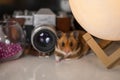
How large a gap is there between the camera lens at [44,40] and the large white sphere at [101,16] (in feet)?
1.64

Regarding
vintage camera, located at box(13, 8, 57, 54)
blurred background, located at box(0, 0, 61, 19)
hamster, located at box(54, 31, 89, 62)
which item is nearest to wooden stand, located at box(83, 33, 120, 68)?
hamster, located at box(54, 31, 89, 62)

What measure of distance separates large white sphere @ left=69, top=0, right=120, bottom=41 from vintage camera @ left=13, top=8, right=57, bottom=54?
50 centimetres

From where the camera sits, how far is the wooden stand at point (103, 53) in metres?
0.93

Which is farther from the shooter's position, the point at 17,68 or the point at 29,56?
the point at 29,56

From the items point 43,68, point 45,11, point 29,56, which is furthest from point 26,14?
point 43,68

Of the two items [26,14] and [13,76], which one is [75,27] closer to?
[26,14]

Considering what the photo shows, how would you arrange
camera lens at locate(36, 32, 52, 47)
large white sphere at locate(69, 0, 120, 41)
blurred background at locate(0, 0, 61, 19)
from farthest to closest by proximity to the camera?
blurred background at locate(0, 0, 61, 19), camera lens at locate(36, 32, 52, 47), large white sphere at locate(69, 0, 120, 41)

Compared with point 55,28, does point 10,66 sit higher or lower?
lower

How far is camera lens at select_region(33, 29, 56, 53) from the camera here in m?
1.03

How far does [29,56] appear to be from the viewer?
3.46 ft

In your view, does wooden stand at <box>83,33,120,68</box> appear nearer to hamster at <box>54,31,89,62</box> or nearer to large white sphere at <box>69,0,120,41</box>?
hamster at <box>54,31,89,62</box>

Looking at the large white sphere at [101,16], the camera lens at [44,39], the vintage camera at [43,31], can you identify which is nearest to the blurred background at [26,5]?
the vintage camera at [43,31]

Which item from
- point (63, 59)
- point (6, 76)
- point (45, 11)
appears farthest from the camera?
point (45, 11)

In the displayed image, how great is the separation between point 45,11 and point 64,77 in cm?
39
